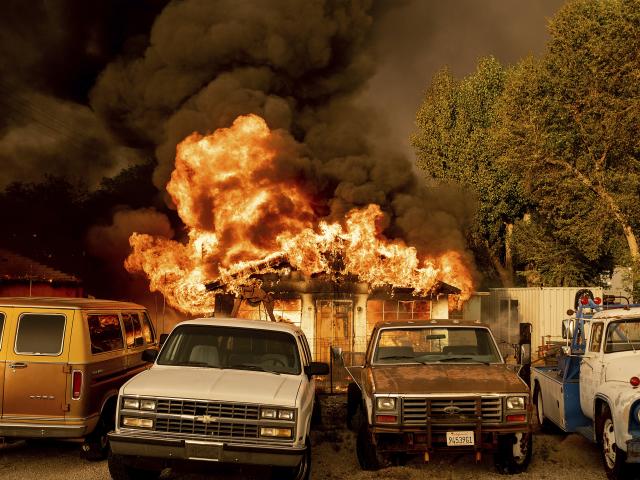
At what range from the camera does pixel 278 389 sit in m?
7.07

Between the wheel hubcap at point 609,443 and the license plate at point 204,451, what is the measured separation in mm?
4386

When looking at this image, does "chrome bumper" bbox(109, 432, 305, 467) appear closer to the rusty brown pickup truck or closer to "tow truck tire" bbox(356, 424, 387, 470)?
the rusty brown pickup truck

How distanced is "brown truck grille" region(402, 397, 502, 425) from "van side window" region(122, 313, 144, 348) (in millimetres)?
4504

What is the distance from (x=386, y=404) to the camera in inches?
301

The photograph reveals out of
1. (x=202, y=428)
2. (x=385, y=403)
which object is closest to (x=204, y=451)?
(x=202, y=428)

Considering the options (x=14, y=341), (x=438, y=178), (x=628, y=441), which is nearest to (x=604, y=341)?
(x=628, y=441)

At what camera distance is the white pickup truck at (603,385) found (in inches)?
286

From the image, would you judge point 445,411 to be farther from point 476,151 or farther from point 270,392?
point 476,151

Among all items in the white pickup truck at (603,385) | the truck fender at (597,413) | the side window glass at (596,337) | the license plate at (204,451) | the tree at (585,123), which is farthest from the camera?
the tree at (585,123)

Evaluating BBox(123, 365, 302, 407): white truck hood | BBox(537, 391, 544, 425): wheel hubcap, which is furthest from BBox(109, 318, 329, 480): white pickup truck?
BBox(537, 391, 544, 425): wheel hubcap

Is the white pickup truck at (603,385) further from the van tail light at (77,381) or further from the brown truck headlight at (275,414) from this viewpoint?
the van tail light at (77,381)

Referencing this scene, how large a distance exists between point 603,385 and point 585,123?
20.8 m

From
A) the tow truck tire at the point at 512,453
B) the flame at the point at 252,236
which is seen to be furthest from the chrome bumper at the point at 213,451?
the flame at the point at 252,236

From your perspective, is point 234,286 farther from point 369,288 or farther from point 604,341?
point 604,341
